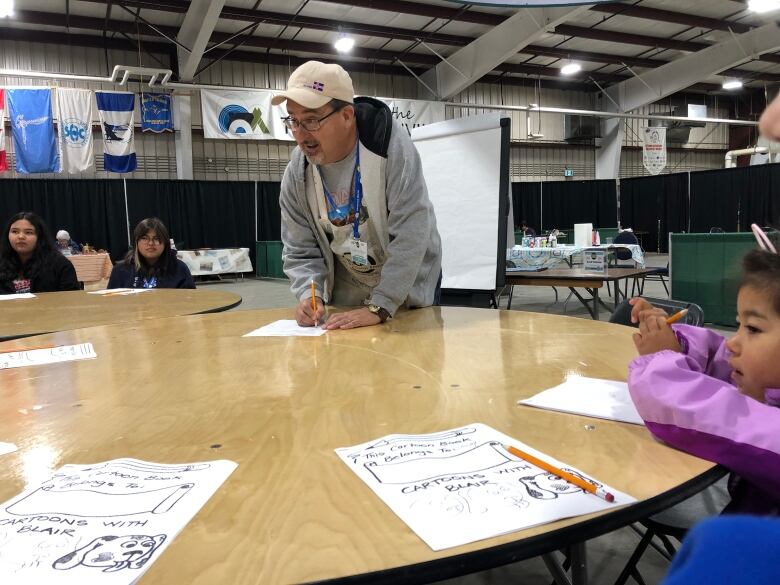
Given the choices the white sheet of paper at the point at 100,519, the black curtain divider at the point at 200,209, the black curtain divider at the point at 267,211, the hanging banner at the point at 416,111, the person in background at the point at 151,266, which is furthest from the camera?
the black curtain divider at the point at 267,211

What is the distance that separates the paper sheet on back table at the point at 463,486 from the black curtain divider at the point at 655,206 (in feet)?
47.1

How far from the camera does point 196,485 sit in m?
0.59

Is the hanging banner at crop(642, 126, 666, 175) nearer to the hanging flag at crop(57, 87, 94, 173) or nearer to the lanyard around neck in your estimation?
the hanging flag at crop(57, 87, 94, 173)

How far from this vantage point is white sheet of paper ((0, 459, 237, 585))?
436 millimetres

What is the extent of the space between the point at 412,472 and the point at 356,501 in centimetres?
8

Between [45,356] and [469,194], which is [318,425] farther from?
[469,194]

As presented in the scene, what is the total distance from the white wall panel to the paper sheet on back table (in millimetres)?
10431

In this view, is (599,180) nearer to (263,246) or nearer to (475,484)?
(263,246)

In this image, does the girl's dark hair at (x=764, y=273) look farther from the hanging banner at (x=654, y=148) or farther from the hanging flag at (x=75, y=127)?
the hanging banner at (x=654, y=148)

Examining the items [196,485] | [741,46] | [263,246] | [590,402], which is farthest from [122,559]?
[741,46]

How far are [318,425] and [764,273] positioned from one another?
0.66 metres

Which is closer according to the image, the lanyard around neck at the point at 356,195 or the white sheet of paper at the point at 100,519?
the white sheet of paper at the point at 100,519

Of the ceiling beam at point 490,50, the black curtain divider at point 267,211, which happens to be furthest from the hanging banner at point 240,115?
the ceiling beam at point 490,50

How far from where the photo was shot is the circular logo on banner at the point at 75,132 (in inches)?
352
